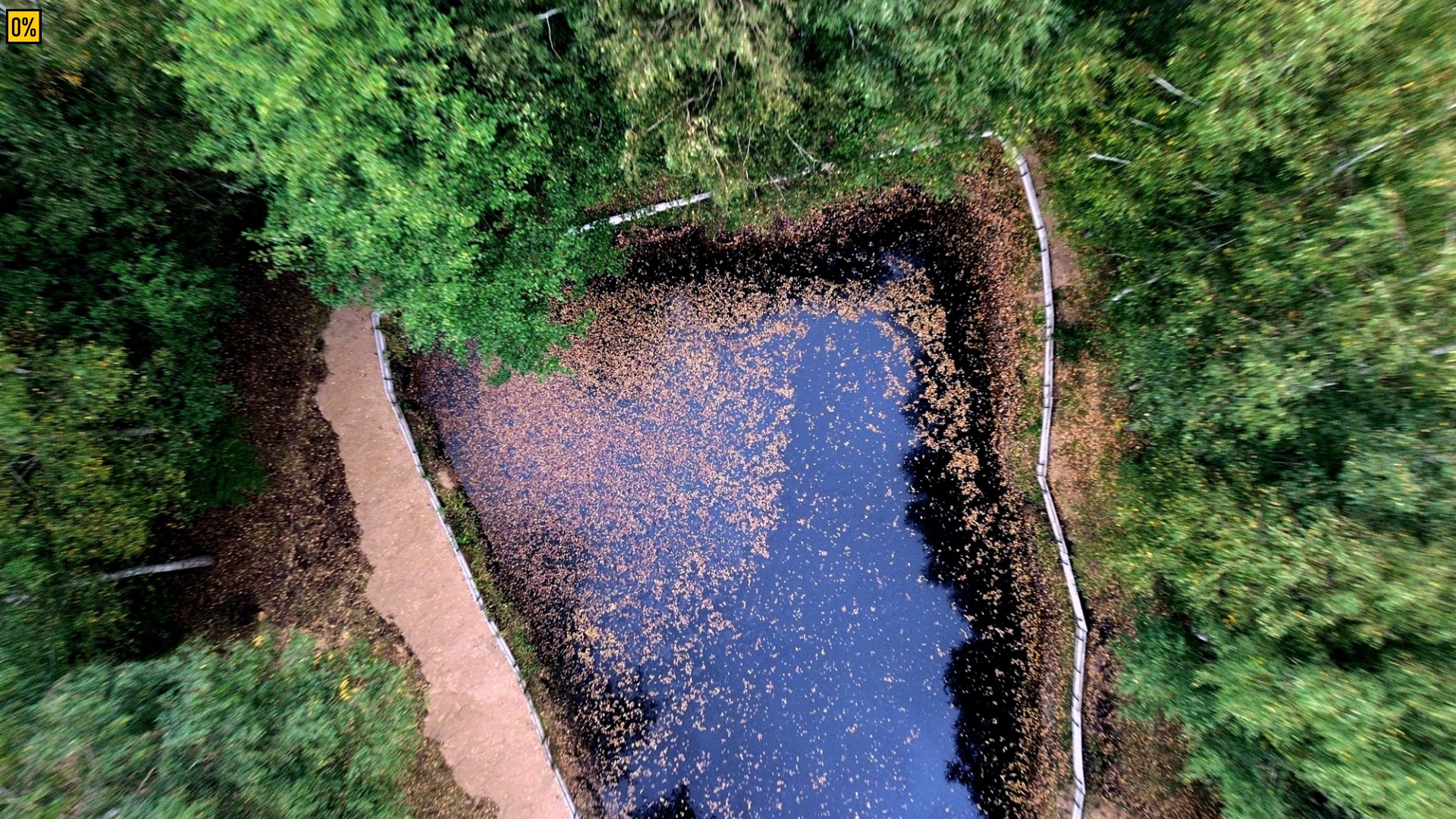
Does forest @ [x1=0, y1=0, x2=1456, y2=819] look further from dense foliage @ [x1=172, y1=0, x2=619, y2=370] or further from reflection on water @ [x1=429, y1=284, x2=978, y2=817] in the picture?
reflection on water @ [x1=429, y1=284, x2=978, y2=817]

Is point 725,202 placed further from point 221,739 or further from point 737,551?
point 221,739

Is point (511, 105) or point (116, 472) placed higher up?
point (511, 105)

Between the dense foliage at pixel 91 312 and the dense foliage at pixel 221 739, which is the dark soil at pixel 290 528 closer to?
the dense foliage at pixel 91 312

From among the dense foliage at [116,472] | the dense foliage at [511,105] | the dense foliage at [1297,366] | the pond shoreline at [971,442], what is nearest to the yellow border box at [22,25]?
the dense foliage at [116,472]

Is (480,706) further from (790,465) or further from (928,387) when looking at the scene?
(928,387)

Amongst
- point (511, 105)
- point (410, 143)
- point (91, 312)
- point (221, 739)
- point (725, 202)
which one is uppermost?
point (511, 105)

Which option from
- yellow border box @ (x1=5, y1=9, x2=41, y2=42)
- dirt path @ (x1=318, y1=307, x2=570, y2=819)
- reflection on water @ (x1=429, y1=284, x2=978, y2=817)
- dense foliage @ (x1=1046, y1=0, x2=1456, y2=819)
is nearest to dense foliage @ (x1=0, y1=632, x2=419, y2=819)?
dirt path @ (x1=318, y1=307, x2=570, y2=819)

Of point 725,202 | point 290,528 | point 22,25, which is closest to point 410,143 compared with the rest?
point 22,25
